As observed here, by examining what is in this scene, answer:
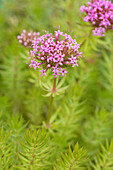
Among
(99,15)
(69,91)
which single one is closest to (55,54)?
(99,15)

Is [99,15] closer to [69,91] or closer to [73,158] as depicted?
[69,91]

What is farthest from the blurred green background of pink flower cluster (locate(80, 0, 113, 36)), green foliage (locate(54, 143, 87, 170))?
green foliage (locate(54, 143, 87, 170))

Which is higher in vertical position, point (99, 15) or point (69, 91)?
point (99, 15)

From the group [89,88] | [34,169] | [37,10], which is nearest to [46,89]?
[34,169]

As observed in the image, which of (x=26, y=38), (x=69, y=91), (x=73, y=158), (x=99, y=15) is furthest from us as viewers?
(x=69, y=91)

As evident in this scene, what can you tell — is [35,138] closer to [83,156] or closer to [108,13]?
[83,156]

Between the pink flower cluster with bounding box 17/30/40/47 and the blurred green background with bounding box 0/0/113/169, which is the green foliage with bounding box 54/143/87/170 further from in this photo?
the pink flower cluster with bounding box 17/30/40/47
